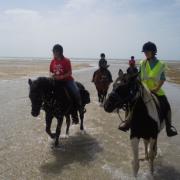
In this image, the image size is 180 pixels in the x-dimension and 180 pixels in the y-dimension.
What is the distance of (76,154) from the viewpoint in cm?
841

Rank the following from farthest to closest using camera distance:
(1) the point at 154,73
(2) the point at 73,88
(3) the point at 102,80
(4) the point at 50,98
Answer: (3) the point at 102,80 → (2) the point at 73,88 → (4) the point at 50,98 → (1) the point at 154,73

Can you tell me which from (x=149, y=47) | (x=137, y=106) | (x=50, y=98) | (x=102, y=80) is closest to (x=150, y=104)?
(x=137, y=106)

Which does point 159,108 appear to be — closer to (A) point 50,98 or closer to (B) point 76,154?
(B) point 76,154

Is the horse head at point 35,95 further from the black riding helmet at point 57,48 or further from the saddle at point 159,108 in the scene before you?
the saddle at point 159,108

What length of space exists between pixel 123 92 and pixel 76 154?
126 inches

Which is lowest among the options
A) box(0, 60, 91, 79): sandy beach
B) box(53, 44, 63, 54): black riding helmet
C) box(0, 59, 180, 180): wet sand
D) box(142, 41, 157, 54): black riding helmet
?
box(0, 60, 91, 79): sandy beach

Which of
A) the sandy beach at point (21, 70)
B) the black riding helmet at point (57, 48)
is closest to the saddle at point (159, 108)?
the black riding helmet at point (57, 48)

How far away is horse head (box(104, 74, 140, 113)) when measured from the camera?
18.8 feet

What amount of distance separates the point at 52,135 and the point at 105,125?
10.3 feet

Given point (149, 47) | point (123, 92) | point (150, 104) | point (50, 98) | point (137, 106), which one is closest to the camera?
point (123, 92)

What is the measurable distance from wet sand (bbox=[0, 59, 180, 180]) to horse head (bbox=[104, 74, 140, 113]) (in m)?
1.87

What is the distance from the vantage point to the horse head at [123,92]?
5723mm

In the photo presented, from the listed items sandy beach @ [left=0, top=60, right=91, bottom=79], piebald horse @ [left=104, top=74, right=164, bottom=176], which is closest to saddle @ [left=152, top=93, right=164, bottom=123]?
piebald horse @ [left=104, top=74, right=164, bottom=176]

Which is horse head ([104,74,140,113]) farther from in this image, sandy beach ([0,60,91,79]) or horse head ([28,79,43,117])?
sandy beach ([0,60,91,79])
